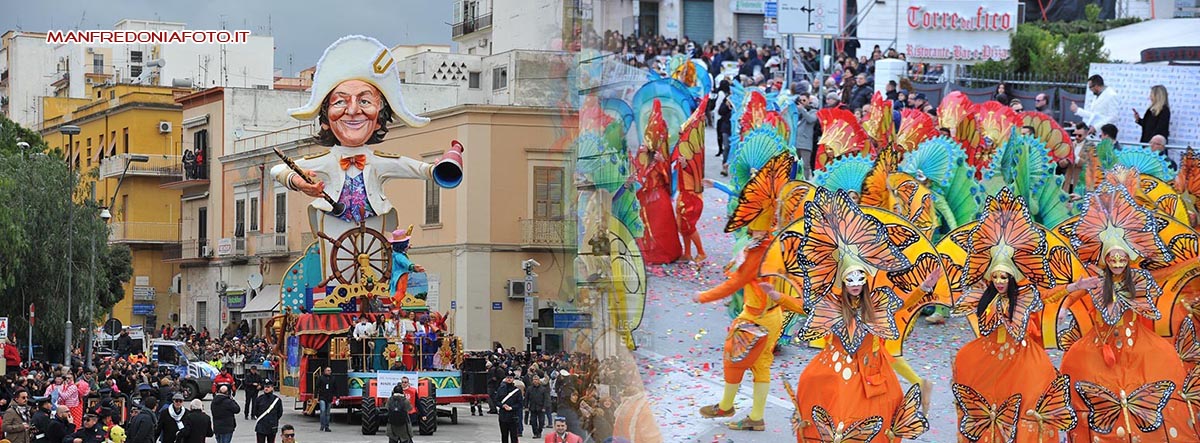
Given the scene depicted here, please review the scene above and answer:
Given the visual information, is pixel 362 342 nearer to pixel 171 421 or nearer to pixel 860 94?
pixel 171 421

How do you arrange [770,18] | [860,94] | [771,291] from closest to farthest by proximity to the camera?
[771,291], [770,18], [860,94]

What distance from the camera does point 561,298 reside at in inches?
354

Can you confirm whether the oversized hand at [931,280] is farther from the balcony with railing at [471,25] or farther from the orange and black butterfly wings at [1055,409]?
the balcony with railing at [471,25]

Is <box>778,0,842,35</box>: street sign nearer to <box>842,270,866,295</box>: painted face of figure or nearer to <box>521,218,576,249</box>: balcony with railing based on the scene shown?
<box>842,270,866,295</box>: painted face of figure

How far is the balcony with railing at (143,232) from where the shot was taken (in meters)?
40.8

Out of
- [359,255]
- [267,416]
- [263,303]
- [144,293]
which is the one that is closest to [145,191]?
[144,293]

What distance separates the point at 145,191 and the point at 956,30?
21.9 m

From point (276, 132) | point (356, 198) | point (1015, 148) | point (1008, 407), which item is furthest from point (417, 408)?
point (276, 132)

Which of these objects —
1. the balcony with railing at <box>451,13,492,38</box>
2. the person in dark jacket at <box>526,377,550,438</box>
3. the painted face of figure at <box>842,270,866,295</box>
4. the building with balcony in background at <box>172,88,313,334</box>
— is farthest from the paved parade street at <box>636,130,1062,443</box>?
the building with balcony in background at <box>172,88,313,334</box>

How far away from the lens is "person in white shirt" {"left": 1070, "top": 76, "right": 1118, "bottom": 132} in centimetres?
1734

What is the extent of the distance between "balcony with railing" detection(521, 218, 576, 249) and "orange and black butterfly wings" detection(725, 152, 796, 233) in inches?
50.5

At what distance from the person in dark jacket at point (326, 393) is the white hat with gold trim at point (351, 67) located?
2.85 meters

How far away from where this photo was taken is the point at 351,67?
20016mm

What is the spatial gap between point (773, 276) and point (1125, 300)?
2622mm
